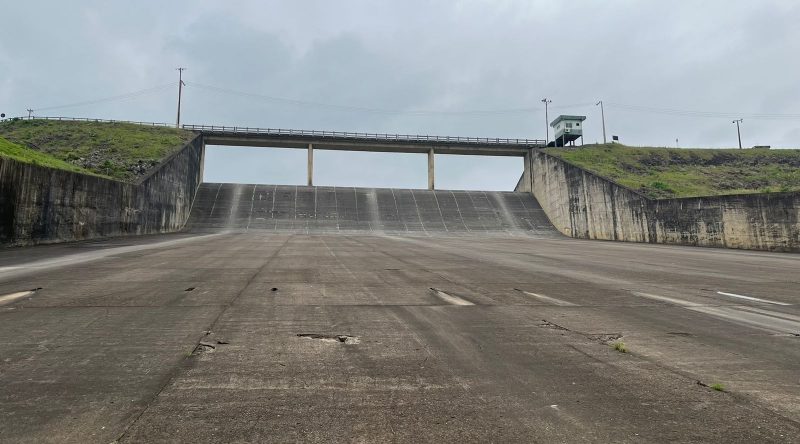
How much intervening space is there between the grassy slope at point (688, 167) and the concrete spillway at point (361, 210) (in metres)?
9.17

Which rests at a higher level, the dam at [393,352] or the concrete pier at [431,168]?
the concrete pier at [431,168]

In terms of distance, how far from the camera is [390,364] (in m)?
4.27

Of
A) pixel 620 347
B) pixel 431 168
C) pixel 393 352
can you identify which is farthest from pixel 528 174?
pixel 393 352

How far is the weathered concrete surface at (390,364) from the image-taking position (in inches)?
116

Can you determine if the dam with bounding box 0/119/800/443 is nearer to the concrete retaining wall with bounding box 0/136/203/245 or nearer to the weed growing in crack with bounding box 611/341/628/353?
the weed growing in crack with bounding box 611/341/628/353

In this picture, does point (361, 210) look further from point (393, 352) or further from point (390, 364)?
point (390, 364)

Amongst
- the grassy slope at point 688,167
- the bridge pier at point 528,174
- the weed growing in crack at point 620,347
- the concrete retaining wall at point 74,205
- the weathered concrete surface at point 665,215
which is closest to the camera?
the weed growing in crack at point 620,347

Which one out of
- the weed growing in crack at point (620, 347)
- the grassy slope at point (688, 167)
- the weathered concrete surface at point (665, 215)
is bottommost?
the weed growing in crack at point (620, 347)

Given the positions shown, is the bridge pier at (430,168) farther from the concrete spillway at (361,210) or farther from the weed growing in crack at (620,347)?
the weed growing in crack at (620,347)

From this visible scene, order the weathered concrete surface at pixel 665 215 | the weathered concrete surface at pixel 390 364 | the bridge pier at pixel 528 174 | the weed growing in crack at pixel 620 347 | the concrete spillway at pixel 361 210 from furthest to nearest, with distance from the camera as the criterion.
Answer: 1. the bridge pier at pixel 528 174
2. the concrete spillway at pixel 361 210
3. the weathered concrete surface at pixel 665 215
4. the weed growing in crack at pixel 620 347
5. the weathered concrete surface at pixel 390 364

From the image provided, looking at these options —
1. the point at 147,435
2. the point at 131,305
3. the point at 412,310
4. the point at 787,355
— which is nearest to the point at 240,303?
the point at 131,305

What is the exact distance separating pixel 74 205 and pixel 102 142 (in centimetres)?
2513

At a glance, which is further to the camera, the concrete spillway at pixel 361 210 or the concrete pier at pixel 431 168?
the concrete pier at pixel 431 168

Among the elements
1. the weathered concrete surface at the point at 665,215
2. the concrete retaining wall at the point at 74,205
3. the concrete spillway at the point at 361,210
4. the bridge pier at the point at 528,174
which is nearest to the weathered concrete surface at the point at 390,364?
the concrete retaining wall at the point at 74,205
